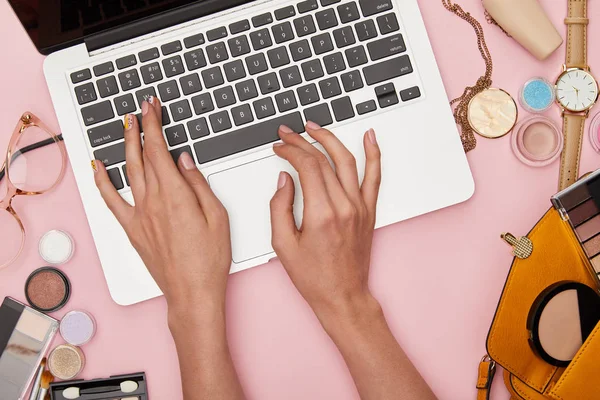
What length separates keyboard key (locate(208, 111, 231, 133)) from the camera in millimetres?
793

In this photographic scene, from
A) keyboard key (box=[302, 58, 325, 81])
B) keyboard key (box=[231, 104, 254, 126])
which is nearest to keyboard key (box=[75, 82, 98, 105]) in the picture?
keyboard key (box=[231, 104, 254, 126])

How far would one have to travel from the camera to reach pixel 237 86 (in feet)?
2.61

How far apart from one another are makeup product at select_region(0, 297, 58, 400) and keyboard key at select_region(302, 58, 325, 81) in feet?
1.89

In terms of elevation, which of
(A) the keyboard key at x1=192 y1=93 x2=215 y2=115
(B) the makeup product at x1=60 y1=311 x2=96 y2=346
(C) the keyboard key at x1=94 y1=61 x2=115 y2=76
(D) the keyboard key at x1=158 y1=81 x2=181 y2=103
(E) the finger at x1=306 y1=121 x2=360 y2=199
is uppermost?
(C) the keyboard key at x1=94 y1=61 x2=115 y2=76

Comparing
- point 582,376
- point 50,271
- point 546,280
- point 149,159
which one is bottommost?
point 582,376

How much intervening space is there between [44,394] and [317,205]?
552mm

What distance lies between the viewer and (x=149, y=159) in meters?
0.78

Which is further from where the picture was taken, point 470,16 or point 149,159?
point 470,16

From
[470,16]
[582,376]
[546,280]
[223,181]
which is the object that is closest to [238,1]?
[223,181]

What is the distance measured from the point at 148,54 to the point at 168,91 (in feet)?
0.21

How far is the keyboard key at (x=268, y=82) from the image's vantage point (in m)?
0.80

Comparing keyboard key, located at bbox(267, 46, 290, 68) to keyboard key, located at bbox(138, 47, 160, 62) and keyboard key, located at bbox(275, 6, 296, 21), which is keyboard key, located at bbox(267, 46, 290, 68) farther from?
keyboard key, located at bbox(138, 47, 160, 62)

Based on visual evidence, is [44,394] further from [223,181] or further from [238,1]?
[238,1]

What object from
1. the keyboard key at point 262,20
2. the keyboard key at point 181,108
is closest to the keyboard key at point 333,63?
the keyboard key at point 262,20
